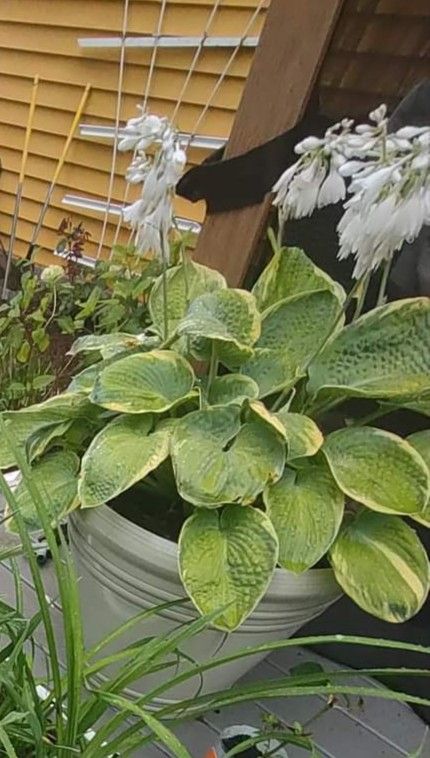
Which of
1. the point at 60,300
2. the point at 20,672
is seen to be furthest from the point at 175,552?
the point at 60,300

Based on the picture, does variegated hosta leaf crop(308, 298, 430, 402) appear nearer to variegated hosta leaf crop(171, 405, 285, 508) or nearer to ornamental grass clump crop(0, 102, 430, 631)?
ornamental grass clump crop(0, 102, 430, 631)

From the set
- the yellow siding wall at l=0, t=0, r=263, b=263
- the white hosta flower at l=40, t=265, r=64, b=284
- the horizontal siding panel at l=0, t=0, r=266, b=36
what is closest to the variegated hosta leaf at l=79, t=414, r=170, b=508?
the white hosta flower at l=40, t=265, r=64, b=284

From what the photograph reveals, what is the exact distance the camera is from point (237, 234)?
5.13ft

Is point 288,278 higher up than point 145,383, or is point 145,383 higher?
point 288,278

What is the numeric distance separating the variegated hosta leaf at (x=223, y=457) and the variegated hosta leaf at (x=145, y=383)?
0.06m

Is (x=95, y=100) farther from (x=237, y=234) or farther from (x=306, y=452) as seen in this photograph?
(x=306, y=452)

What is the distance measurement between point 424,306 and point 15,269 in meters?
2.71

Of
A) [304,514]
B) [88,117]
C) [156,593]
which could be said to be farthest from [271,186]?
[88,117]

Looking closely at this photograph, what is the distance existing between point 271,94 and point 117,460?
2.68 ft

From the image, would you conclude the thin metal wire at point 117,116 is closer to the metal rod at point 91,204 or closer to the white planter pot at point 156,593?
the metal rod at point 91,204

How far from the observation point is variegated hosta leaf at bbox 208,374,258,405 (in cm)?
118

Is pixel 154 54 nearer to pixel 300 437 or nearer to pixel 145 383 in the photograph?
pixel 145 383

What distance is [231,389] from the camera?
1208 mm

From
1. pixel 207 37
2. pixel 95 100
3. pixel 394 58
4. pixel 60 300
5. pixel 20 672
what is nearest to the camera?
pixel 20 672
